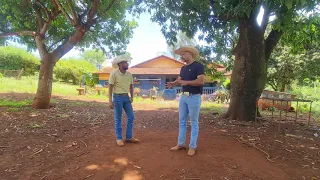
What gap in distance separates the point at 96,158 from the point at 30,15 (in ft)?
30.1

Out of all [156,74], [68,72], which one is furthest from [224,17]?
[68,72]

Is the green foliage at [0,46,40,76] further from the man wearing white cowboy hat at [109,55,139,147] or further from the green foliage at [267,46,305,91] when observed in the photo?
the man wearing white cowboy hat at [109,55,139,147]

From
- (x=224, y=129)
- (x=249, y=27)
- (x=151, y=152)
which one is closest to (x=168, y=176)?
(x=151, y=152)

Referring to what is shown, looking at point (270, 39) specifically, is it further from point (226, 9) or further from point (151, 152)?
point (151, 152)

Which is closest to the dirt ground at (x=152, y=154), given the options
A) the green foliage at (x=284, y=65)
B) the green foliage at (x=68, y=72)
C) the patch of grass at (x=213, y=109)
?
the patch of grass at (x=213, y=109)

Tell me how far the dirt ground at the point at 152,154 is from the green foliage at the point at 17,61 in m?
26.2

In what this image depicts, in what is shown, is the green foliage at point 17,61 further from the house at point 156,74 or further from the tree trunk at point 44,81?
the tree trunk at point 44,81

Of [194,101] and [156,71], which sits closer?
[194,101]

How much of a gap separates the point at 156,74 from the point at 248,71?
1827 cm

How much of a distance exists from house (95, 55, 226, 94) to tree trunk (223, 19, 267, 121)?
15776 millimetres

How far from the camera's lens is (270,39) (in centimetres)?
797

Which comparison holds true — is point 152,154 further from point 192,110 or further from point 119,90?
point 119,90

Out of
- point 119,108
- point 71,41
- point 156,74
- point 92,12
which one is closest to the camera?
point 119,108

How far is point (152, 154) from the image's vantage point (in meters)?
4.28
